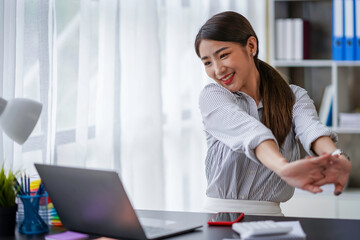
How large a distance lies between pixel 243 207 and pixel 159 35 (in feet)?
5.03

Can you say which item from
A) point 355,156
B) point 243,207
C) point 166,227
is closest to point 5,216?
point 166,227

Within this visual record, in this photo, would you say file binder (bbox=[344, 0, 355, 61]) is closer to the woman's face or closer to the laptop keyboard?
the woman's face

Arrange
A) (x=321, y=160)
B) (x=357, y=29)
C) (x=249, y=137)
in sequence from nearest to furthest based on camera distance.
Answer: (x=321, y=160) < (x=249, y=137) < (x=357, y=29)

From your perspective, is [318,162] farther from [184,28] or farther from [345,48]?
[345,48]

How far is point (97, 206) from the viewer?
1521 millimetres


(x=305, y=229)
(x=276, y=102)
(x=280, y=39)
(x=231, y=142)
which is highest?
(x=280, y=39)

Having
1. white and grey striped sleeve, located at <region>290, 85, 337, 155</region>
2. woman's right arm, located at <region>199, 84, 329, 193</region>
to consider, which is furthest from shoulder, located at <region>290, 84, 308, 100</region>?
woman's right arm, located at <region>199, 84, 329, 193</region>

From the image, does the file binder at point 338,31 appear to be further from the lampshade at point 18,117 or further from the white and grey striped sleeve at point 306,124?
the lampshade at point 18,117

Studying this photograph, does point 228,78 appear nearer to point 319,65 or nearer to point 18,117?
point 18,117

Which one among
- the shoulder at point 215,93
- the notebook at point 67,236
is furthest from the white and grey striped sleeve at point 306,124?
the notebook at point 67,236

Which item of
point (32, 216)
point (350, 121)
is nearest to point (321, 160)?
point (32, 216)

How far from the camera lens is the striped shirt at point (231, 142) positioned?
1.99m

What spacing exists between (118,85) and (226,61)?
0.99m

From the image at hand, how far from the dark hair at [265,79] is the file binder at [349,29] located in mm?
1744
